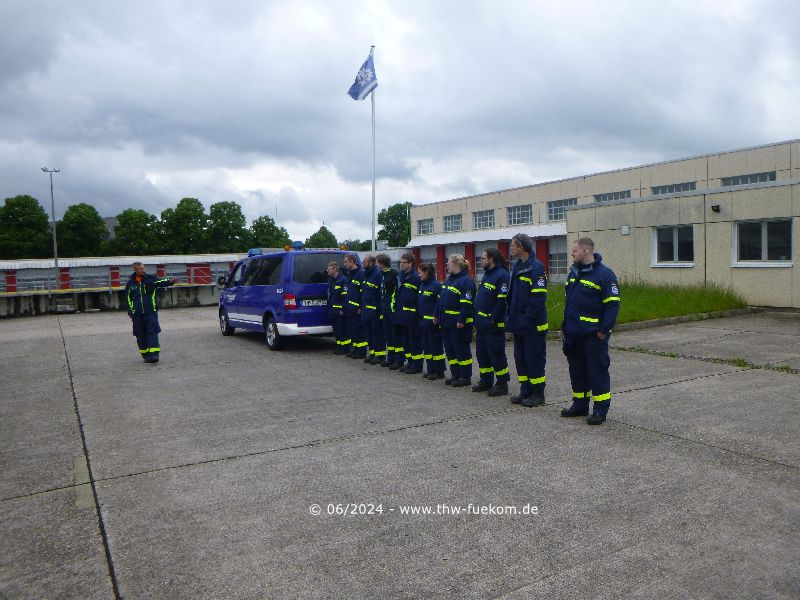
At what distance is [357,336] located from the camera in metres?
11.4

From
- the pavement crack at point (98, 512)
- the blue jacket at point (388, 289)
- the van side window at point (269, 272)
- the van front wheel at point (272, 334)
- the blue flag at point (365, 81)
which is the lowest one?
the pavement crack at point (98, 512)

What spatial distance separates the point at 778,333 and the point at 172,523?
12.1 m

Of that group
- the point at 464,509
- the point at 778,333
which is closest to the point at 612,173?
the point at 778,333

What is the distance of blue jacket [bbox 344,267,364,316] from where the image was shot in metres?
11.1

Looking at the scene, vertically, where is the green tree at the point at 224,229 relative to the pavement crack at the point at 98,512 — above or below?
above

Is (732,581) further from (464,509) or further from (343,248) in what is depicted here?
(343,248)

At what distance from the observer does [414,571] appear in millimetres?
3568

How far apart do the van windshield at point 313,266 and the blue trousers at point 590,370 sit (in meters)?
6.40

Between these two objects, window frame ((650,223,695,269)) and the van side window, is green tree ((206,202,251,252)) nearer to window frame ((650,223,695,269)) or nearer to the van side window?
window frame ((650,223,695,269))

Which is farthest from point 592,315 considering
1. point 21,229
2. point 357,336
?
point 21,229

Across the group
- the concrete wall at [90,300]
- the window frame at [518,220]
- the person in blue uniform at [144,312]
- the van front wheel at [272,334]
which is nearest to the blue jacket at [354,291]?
the van front wheel at [272,334]

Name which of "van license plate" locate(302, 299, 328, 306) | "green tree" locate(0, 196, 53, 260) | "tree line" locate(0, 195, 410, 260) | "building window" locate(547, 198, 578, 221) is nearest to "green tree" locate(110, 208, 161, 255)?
"tree line" locate(0, 195, 410, 260)

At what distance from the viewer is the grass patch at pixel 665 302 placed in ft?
48.0

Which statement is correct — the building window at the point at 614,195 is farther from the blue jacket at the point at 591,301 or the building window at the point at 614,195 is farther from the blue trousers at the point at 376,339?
the blue jacket at the point at 591,301
